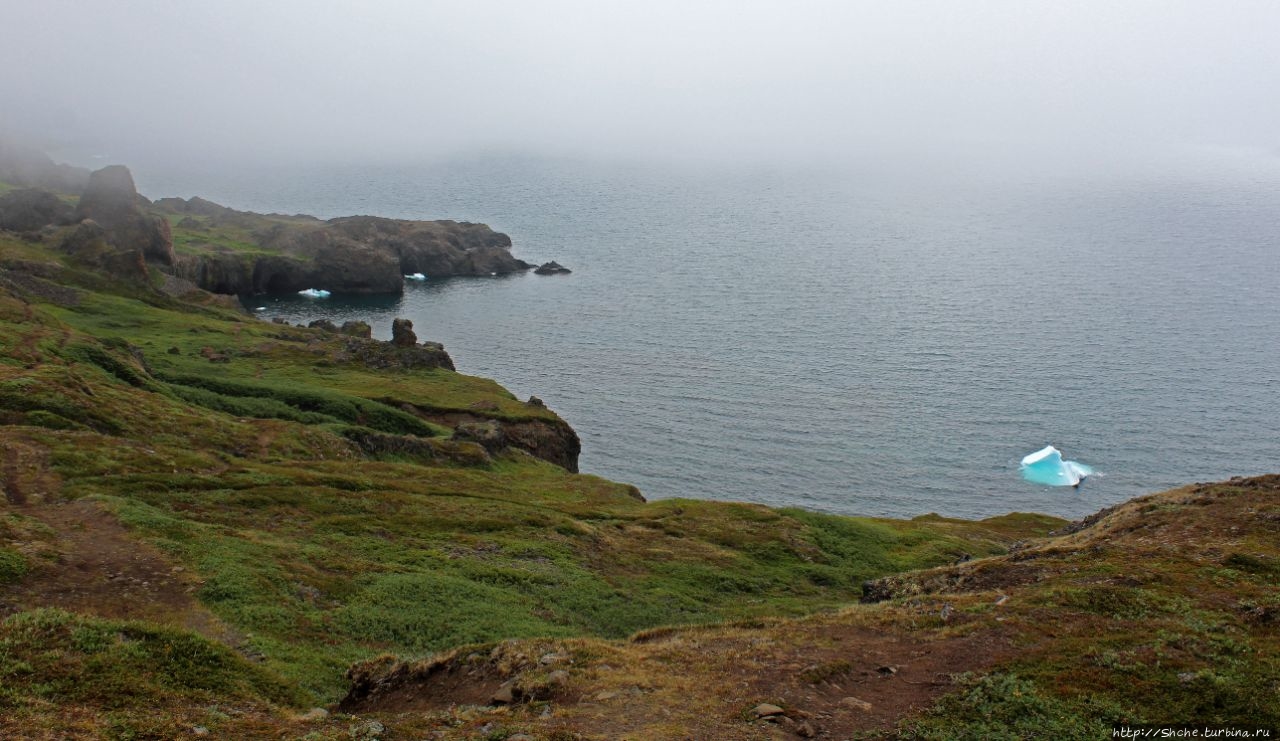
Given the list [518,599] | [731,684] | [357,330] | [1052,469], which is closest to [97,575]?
[518,599]

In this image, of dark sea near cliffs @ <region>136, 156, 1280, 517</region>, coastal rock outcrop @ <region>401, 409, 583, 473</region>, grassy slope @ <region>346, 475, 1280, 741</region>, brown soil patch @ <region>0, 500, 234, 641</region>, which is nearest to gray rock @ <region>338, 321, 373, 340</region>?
dark sea near cliffs @ <region>136, 156, 1280, 517</region>

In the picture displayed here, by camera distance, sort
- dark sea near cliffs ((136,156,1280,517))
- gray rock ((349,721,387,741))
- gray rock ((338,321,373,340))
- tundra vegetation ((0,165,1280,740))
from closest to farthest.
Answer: gray rock ((349,721,387,741)), tundra vegetation ((0,165,1280,740)), dark sea near cliffs ((136,156,1280,517)), gray rock ((338,321,373,340))

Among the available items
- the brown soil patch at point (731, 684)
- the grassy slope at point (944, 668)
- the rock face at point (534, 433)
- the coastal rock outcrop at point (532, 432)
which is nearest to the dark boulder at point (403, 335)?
the coastal rock outcrop at point (532, 432)

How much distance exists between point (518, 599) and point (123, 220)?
5482 inches

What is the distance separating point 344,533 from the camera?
145 feet

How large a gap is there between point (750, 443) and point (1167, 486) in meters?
48.0

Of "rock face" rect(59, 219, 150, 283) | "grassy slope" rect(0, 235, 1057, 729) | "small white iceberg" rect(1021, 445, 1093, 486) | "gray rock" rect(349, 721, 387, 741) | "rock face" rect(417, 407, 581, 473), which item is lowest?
"small white iceberg" rect(1021, 445, 1093, 486)

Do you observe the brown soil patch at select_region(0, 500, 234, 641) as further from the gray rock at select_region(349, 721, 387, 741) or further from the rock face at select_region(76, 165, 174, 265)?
the rock face at select_region(76, 165, 174, 265)

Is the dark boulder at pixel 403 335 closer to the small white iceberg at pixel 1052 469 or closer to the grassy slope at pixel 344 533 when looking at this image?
the grassy slope at pixel 344 533

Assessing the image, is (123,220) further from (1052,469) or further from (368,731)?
(368,731)

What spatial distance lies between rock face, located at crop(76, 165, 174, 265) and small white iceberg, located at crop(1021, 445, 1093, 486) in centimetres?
13907

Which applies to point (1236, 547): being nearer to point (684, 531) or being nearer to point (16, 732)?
point (684, 531)

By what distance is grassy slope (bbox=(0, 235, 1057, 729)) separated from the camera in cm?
3175

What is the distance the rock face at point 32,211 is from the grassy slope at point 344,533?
292 ft
